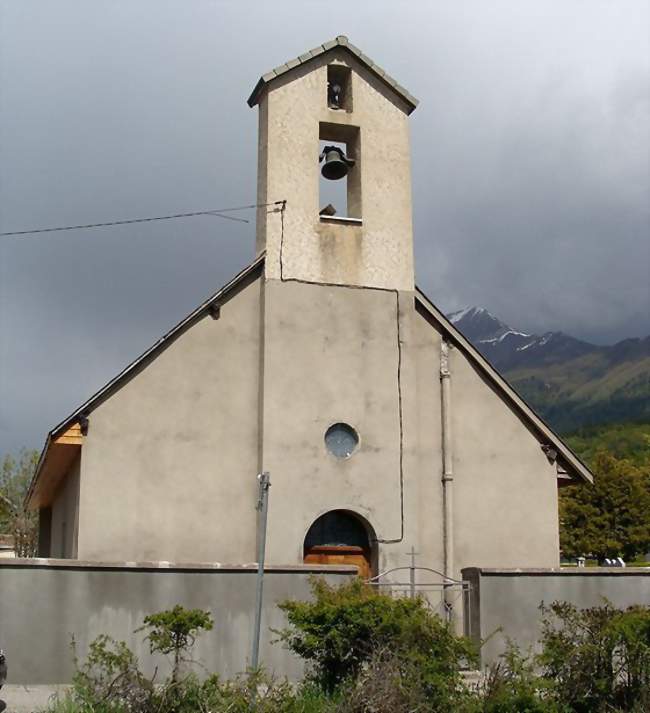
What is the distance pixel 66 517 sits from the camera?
72.3 feet

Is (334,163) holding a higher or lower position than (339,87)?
lower

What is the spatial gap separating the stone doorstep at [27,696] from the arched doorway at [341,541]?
6.33 m

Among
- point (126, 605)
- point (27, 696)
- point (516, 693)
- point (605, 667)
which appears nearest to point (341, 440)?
point (126, 605)

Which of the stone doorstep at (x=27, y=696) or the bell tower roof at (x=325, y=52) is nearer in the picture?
the stone doorstep at (x=27, y=696)

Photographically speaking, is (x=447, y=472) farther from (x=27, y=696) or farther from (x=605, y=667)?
(x=27, y=696)

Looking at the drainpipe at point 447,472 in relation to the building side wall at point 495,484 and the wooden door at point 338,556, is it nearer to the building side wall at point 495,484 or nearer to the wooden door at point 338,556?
the building side wall at point 495,484

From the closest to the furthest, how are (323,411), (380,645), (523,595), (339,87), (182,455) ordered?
(380,645) → (523,595) → (182,455) → (323,411) → (339,87)

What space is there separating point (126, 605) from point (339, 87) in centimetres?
1120

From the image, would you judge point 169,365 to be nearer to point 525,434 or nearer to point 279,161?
point 279,161

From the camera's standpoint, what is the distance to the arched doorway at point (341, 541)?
1936cm

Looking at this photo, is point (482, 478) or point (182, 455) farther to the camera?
point (482, 478)

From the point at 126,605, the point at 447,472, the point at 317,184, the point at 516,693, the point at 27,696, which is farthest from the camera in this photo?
the point at 317,184

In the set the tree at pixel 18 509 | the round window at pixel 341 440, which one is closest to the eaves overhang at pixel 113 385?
the round window at pixel 341 440

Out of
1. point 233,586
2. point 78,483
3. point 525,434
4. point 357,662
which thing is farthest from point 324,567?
point 525,434
